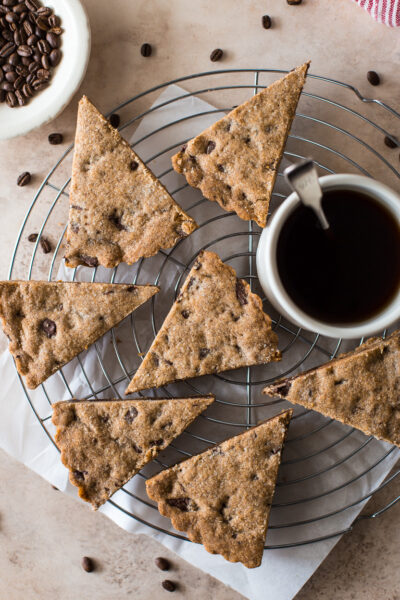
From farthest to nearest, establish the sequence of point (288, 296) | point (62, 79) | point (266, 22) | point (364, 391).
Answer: point (266, 22) → point (62, 79) → point (364, 391) → point (288, 296)

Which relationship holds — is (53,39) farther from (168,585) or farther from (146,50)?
(168,585)

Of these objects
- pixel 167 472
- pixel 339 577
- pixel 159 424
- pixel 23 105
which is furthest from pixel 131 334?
pixel 339 577

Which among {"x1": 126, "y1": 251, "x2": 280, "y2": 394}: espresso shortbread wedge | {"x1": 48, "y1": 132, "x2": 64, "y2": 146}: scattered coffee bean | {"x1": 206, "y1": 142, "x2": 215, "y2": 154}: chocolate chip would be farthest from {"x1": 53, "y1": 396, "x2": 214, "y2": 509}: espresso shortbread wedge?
{"x1": 48, "y1": 132, "x2": 64, "y2": 146}: scattered coffee bean

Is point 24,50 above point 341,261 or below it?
above

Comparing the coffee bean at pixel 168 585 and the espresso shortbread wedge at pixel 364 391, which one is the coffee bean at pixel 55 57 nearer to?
the espresso shortbread wedge at pixel 364 391

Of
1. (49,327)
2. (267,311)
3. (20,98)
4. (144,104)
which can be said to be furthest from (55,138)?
(267,311)

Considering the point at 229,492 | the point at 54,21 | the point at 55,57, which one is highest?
the point at 54,21

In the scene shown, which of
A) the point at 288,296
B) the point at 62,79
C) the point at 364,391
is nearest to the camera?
the point at 288,296

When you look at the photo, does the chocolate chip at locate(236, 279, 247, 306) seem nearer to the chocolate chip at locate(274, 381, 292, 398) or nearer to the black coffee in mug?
the black coffee in mug

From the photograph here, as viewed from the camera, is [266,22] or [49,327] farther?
[266,22]
